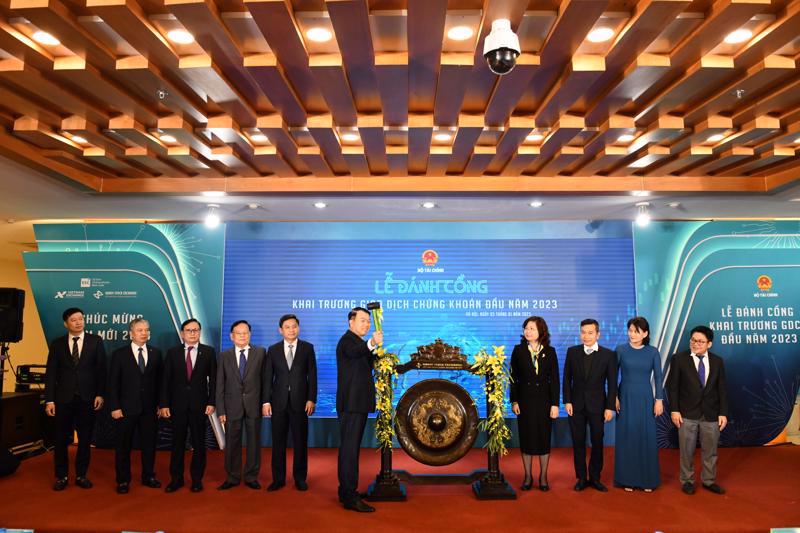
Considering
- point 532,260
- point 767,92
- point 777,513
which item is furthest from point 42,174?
point 777,513

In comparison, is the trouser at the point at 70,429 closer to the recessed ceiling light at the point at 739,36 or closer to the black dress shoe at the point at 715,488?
the black dress shoe at the point at 715,488

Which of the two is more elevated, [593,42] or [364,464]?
[593,42]

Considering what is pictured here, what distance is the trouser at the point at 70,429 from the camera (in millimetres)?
4898

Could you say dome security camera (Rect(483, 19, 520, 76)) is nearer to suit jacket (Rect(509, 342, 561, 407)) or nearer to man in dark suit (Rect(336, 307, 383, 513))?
man in dark suit (Rect(336, 307, 383, 513))

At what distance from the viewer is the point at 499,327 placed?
6.92 meters

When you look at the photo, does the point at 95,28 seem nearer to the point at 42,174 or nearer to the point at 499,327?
the point at 42,174

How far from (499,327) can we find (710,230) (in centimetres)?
293

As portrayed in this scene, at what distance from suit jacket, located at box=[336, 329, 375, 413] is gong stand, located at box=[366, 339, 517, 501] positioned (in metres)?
0.39

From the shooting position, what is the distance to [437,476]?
4.81m

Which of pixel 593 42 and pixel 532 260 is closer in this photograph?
pixel 593 42

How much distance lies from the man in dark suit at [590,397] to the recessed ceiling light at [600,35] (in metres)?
2.52

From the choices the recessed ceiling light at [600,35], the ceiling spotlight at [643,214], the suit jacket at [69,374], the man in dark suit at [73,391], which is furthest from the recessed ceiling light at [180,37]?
the ceiling spotlight at [643,214]

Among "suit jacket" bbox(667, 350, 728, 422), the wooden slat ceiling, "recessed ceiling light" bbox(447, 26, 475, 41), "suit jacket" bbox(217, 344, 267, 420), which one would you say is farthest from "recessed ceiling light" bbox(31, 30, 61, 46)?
"suit jacket" bbox(667, 350, 728, 422)

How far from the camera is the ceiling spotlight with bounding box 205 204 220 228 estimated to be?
6543 mm
